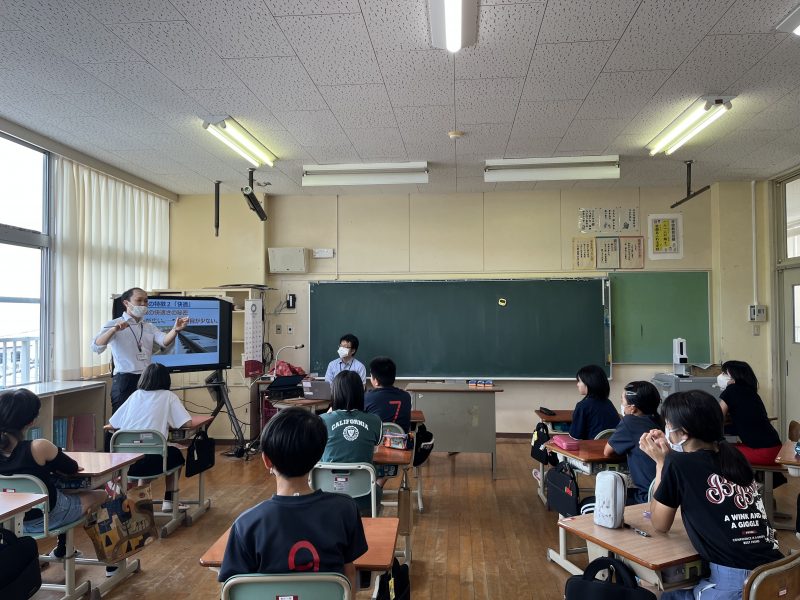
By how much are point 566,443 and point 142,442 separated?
275 centimetres

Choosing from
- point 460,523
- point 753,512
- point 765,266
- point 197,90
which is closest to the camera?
point 753,512

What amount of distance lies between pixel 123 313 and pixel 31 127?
5.44ft

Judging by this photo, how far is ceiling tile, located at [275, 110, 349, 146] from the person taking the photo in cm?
414

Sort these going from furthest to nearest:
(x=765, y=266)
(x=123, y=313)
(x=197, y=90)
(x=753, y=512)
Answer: (x=765, y=266), (x=123, y=313), (x=197, y=90), (x=753, y=512)

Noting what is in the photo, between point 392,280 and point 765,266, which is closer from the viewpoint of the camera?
point 765,266

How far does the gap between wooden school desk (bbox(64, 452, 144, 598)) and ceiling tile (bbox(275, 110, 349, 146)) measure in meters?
2.66

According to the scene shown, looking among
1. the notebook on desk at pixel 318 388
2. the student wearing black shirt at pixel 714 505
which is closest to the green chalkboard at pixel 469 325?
the notebook on desk at pixel 318 388

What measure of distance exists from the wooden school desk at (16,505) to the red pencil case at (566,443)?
2684mm

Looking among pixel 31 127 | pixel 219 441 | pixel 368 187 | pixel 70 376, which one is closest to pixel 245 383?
pixel 219 441

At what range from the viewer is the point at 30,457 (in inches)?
101

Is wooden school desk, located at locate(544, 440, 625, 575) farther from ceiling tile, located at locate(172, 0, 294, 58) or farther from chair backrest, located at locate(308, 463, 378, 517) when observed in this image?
ceiling tile, located at locate(172, 0, 294, 58)

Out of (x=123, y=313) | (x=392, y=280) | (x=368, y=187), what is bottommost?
(x=123, y=313)

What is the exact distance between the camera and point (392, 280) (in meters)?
6.62

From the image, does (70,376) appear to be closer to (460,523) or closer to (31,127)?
(31,127)
